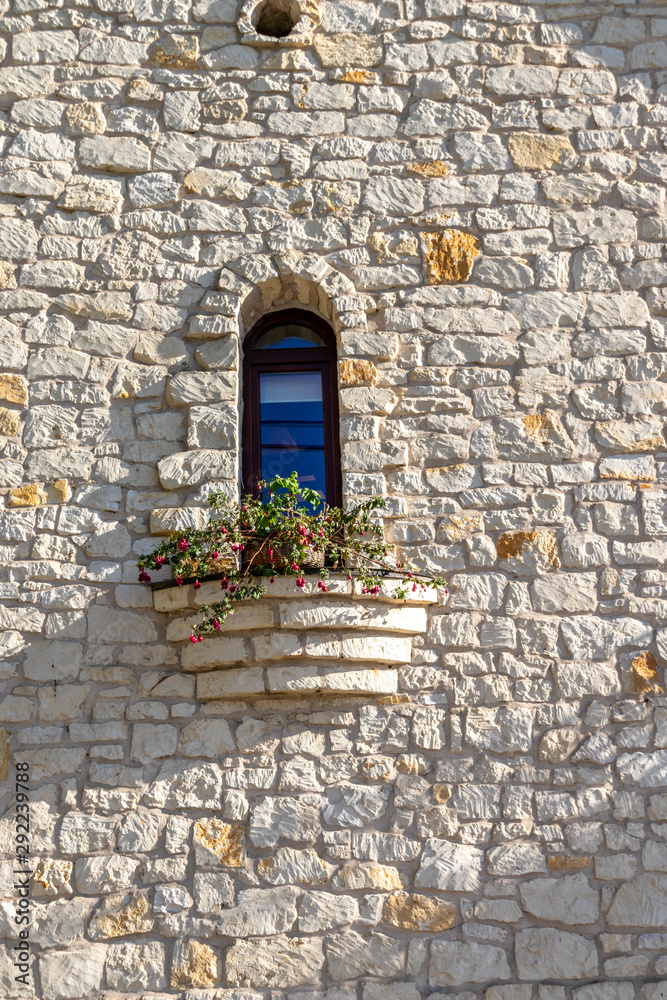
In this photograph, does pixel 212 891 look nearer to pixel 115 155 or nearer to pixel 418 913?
pixel 418 913

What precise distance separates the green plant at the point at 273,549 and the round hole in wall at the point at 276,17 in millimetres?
2485

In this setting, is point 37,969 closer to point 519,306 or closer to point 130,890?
point 130,890

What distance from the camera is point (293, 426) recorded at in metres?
4.24

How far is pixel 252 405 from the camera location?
167 inches

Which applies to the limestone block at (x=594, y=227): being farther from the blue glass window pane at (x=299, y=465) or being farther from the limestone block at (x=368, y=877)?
the limestone block at (x=368, y=877)

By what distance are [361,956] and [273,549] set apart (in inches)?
60.8

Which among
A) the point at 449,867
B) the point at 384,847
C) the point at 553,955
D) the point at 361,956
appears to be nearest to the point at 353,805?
the point at 384,847

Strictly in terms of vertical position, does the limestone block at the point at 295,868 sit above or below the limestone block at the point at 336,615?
below

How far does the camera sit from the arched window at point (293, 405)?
417 cm

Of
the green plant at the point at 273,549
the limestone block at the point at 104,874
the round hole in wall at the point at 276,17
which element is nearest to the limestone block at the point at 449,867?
the green plant at the point at 273,549

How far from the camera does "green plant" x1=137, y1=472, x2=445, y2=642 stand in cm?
354

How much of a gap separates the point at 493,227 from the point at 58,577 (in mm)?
2520

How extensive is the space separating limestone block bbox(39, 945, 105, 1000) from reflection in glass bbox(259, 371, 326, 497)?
6.72 feet

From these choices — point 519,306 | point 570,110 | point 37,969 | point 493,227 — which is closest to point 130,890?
point 37,969
